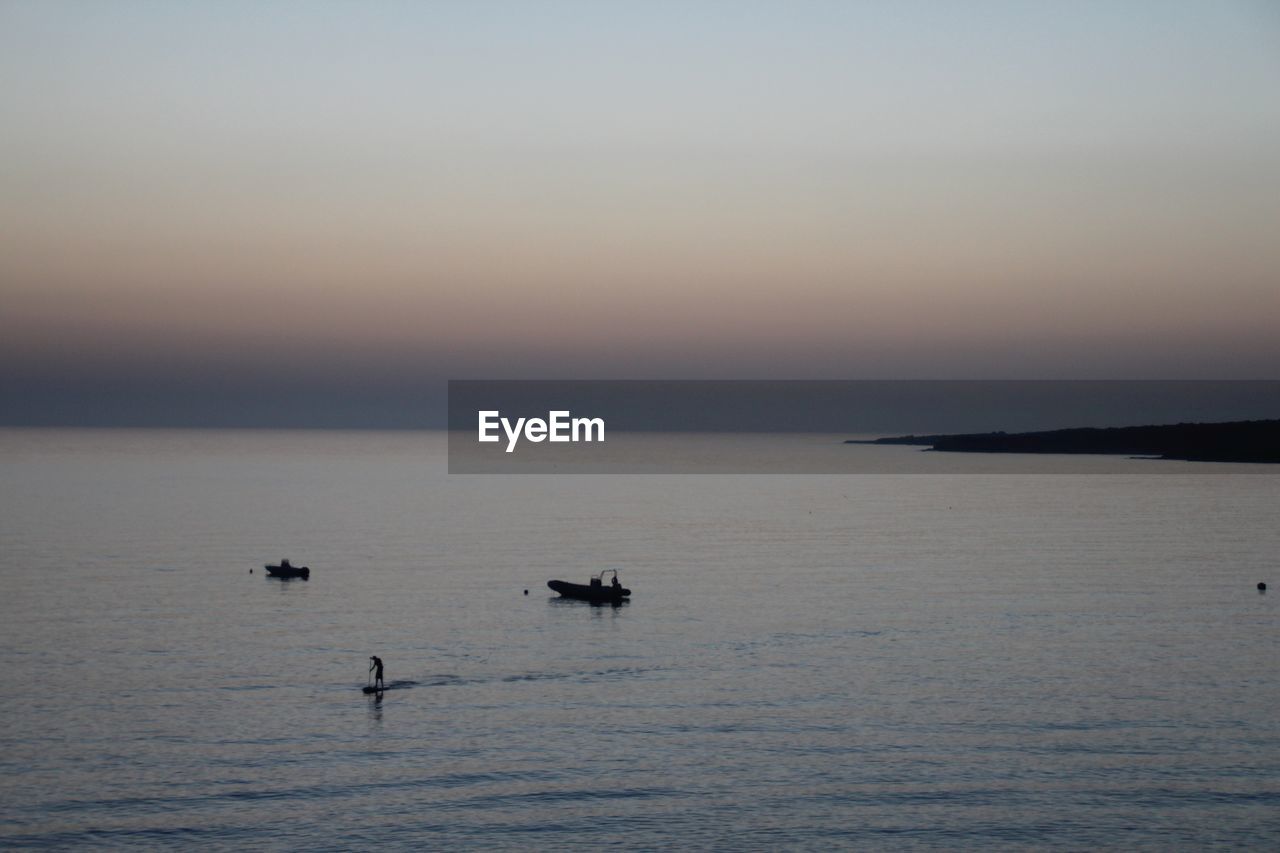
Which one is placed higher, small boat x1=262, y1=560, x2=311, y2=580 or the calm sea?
small boat x1=262, y1=560, x2=311, y2=580

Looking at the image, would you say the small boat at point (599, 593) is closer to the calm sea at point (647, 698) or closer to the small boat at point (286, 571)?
the calm sea at point (647, 698)

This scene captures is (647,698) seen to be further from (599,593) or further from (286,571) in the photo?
(286,571)

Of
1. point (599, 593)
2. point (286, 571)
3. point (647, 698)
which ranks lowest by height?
point (647, 698)

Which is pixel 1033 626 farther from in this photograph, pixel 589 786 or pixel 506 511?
pixel 506 511

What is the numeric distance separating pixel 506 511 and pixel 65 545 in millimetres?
52078

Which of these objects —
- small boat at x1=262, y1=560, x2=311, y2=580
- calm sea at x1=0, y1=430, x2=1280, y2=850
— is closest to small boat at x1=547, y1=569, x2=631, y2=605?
calm sea at x1=0, y1=430, x2=1280, y2=850

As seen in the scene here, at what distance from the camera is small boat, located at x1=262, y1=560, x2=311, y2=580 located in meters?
77.6

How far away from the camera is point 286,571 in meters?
77.8

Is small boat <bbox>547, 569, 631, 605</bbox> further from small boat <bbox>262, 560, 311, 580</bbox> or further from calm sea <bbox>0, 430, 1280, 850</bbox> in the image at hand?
small boat <bbox>262, 560, 311, 580</bbox>

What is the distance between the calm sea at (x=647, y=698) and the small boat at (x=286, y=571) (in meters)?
2.24

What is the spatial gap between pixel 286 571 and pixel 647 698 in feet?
133

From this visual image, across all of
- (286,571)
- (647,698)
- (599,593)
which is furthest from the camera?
(286,571)

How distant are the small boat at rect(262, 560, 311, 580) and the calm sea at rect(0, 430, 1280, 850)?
224 centimetres

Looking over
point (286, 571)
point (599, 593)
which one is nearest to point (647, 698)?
point (599, 593)
